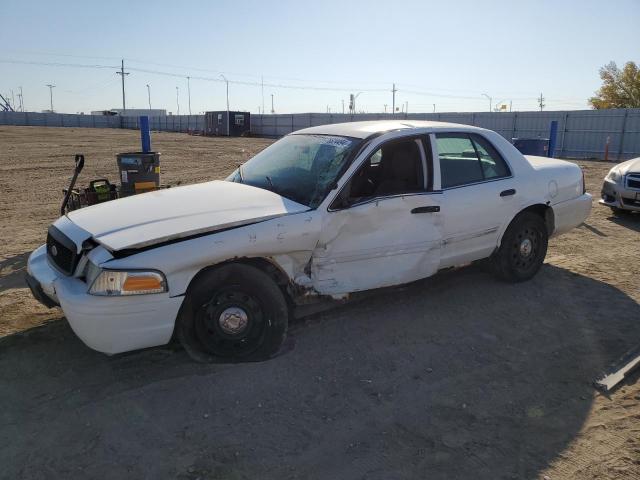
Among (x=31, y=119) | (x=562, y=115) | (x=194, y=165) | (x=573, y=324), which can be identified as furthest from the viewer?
Result: (x=31, y=119)

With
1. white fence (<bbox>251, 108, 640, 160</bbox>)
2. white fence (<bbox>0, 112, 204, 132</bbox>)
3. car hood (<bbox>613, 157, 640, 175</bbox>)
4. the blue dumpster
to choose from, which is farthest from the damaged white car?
white fence (<bbox>0, 112, 204, 132</bbox>)

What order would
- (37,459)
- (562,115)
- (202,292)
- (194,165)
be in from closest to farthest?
1. (37,459)
2. (202,292)
3. (194,165)
4. (562,115)

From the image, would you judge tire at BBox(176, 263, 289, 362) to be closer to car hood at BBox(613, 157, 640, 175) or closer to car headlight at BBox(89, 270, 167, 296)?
car headlight at BBox(89, 270, 167, 296)

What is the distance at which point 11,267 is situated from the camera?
5789 millimetres

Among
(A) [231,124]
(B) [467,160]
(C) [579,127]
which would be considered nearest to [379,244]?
(B) [467,160]

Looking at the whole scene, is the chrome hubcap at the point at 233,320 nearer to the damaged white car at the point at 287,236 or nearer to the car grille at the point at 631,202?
the damaged white car at the point at 287,236

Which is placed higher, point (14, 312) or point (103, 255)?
point (103, 255)

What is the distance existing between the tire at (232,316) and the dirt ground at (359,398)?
12cm

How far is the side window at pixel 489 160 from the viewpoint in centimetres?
495

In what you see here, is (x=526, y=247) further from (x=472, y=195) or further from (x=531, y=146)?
(x=531, y=146)

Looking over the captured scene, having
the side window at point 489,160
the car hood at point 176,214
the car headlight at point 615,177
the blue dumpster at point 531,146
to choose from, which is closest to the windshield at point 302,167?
the car hood at point 176,214

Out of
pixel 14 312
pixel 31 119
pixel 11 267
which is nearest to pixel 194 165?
pixel 11 267

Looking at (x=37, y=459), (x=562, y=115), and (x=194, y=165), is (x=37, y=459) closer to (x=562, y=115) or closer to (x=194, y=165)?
(x=194, y=165)

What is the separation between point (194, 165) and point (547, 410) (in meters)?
16.7
